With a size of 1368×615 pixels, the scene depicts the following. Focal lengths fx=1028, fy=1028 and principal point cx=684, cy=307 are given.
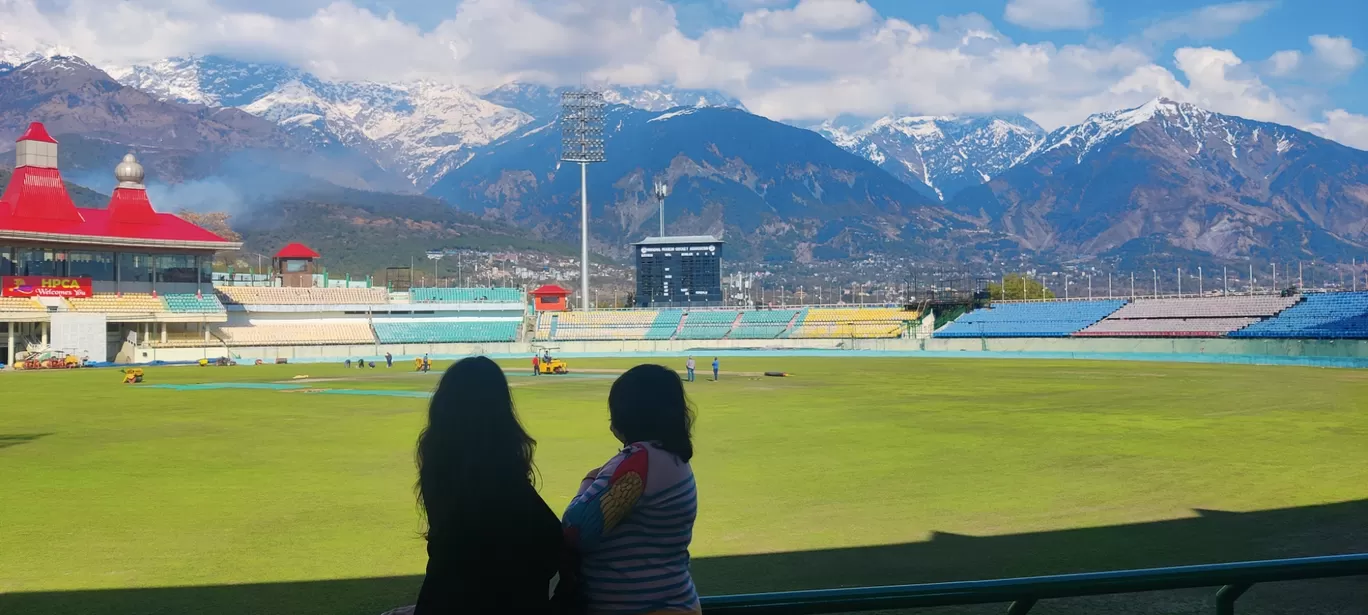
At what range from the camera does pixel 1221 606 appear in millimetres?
4008

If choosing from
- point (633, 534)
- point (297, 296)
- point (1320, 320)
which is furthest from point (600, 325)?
point (633, 534)

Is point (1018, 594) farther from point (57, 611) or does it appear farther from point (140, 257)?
point (140, 257)

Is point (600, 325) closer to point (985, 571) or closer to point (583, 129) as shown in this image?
point (583, 129)

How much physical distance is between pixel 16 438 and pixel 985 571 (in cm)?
2391

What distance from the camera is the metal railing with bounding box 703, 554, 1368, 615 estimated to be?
3543 mm

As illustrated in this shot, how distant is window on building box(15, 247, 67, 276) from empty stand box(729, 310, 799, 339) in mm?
56910

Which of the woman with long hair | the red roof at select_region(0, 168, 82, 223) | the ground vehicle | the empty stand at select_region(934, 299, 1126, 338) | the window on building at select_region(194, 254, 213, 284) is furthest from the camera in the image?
the window on building at select_region(194, 254, 213, 284)

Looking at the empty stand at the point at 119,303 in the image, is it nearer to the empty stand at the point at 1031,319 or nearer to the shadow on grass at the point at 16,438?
the shadow on grass at the point at 16,438

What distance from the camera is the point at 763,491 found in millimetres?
16422

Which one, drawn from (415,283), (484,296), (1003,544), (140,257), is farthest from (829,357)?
(415,283)

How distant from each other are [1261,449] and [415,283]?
189766mm

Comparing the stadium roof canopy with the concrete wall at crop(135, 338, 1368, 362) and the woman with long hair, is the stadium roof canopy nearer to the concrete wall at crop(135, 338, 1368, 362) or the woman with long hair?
the concrete wall at crop(135, 338, 1368, 362)

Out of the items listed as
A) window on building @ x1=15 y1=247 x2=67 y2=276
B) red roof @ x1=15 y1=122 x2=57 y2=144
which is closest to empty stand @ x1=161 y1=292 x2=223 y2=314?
window on building @ x1=15 y1=247 x2=67 y2=276

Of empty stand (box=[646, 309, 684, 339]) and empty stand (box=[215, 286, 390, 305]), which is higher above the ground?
empty stand (box=[215, 286, 390, 305])
